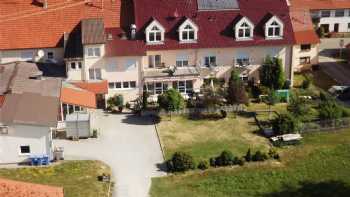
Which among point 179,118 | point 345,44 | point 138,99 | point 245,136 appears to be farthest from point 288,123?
point 345,44

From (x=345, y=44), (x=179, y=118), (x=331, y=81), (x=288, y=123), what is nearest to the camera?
(x=288, y=123)

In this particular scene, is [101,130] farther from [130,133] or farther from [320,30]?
[320,30]

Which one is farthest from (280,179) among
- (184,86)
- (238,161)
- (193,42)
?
(193,42)

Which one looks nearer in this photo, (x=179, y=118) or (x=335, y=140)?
(x=335, y=140)

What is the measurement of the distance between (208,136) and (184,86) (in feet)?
32.1

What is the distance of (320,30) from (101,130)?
4332 centimetres

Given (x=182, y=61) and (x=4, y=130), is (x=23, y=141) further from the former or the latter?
(x=182, y=61)

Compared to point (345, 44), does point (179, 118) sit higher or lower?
lower

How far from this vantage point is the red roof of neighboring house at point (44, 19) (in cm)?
6981

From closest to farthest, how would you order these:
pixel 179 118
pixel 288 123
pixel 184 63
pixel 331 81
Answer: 1. pixel 288 123
2. pixel 179 118
3. pixel 184 63
4. pixel 331 81

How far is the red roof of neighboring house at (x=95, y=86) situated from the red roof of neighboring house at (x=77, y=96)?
723 millimetres

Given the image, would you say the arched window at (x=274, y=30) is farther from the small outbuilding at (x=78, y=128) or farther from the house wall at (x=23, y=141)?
the house wall at (x=23, y=141)

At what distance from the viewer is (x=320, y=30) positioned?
308 ft

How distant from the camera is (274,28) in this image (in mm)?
72625
